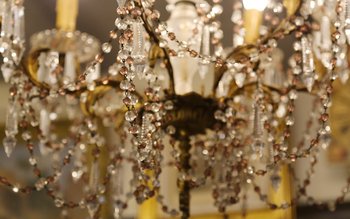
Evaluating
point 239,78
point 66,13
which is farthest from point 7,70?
point 239,78

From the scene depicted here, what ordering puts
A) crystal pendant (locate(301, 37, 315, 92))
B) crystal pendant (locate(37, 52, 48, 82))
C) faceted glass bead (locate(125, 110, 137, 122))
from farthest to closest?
crystal pendant (locate(37, 52, 48, 82)) → crystal pendant (locate(301, 37, 315, 92)) → faceted glass bead (locate(125, 110, 137, 122))

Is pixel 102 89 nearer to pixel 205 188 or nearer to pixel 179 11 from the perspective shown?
pixel 179 11

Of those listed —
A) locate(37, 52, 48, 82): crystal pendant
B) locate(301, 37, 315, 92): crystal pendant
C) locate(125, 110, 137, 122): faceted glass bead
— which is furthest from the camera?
locate(37, 52, 48, 82): crystal pendant

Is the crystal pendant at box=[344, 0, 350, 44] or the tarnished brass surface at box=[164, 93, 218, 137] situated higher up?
the crystal pendant at box=[344, 0, 350, 44]

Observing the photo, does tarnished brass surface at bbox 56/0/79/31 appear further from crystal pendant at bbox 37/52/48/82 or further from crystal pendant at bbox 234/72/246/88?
crystal pendant at bbox 234/72/246/88

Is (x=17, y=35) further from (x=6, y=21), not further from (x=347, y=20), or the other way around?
(x=347, y=20)

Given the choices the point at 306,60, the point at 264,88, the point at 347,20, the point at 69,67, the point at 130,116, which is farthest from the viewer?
the point at 69,67

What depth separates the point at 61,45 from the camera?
147 cm

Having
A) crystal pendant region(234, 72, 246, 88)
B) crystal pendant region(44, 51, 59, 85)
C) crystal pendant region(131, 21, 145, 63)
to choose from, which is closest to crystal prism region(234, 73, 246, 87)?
crystal pendant region(234, 72, 246, 88)

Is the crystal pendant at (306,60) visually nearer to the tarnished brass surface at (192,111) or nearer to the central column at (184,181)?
the tarnished brass surface at (192,111)

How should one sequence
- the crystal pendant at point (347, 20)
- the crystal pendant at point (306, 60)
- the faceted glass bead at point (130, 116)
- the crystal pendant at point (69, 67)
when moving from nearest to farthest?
the faceted glass bead at point (130, 116), the crystal pendant at point (347, 20), the crystal pendant at point (306, 60), the crystal pendant at point (69, 67)

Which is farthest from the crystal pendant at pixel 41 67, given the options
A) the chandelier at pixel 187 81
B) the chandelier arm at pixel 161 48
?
the chandelier arm at pixel 161 48

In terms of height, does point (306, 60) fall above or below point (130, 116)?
above

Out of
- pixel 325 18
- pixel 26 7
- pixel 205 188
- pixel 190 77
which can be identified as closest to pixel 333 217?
pixel 205 188
